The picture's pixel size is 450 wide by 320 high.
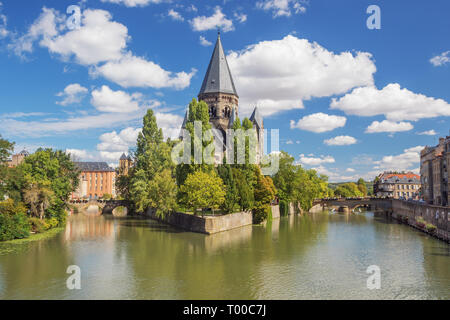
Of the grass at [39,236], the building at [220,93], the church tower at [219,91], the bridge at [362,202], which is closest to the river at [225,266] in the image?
the grass at [39,236]

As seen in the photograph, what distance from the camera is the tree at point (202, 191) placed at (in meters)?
48.0

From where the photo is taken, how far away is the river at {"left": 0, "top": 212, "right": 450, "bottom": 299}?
2339 centimetres

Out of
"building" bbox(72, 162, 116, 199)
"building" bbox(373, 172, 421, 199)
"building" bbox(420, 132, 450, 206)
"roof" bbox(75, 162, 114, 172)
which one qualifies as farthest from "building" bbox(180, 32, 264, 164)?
"roof" bbox(75, 162, 114, 172)

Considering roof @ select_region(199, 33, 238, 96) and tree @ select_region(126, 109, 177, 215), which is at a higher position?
roof @ select_region(199, 33, 238, 96)

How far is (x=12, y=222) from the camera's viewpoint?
1631 inches

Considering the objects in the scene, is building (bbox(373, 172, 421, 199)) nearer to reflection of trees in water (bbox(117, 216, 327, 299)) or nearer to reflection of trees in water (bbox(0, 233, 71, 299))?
reflection of trees in water (bbox(117, 216, 327, 299))

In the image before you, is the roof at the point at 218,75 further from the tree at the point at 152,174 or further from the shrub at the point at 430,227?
the shrub at the point at 430,227

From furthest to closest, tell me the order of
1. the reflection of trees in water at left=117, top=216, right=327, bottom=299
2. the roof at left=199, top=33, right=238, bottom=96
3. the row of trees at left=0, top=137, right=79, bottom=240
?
the roof at left=199, top=33, right=238, bottom=96
the row of trees at left=0, top=137, right=79, bottom=240
the reflection of trees in water at left=117, top=216, right=327, bottom=299

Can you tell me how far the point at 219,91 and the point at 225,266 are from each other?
7787cm

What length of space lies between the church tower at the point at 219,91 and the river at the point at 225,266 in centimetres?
5855

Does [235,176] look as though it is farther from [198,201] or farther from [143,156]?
[143,156]

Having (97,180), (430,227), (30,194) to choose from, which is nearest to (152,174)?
(30,194)
